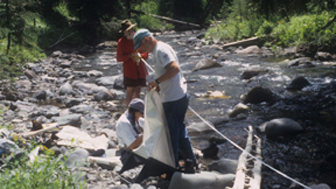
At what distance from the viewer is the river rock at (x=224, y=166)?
443 cm

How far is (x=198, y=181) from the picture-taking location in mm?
3775

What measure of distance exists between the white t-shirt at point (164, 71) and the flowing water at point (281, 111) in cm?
176

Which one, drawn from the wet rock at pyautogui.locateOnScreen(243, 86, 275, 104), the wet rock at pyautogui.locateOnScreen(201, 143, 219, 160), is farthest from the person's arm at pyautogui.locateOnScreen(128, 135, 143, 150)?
the wet rock at pyautogui.locateOnScreen(243, 86, 275, 104)

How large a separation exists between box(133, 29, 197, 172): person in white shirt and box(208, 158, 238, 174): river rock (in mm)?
655

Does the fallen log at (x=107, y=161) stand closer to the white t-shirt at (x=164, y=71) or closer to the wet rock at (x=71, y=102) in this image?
the white t-shirt at (x=164, y=71)

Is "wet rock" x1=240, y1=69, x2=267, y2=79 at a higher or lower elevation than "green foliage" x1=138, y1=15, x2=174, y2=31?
lower

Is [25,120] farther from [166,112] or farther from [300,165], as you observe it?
[300,165]

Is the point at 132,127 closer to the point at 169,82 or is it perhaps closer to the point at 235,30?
the point at 169,82

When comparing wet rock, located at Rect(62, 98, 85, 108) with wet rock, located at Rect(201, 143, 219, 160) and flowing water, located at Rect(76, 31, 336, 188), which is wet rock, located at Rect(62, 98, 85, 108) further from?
wet rock, located at Rect(201, 143, 219, 160)

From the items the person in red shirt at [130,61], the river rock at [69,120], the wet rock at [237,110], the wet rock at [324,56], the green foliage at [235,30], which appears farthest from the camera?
the green foliage at [235,30]

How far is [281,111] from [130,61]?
3702mm

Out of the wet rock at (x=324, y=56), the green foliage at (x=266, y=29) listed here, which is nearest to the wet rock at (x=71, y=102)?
the wet rock at (x=324, y=56)

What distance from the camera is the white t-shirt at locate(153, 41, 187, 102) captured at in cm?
350

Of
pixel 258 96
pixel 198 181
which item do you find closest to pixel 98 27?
pixel 258 96
